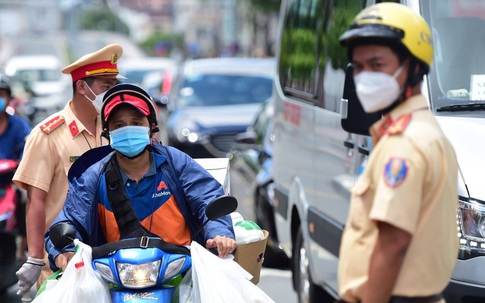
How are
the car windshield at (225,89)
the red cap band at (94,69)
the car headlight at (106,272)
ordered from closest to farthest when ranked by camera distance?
the car headlight at (106,272), the red cap band at (94,69), the car windshield at (225,89)

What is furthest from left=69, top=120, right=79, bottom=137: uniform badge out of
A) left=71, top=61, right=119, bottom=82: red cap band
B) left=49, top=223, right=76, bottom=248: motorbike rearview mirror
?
left=49, top=223, right=76, bottom=248: motorbike rearview mirror

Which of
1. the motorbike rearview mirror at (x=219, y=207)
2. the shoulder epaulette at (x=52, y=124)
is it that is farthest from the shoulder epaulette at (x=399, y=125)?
the shoulder epaulette at (x=52, y=124)

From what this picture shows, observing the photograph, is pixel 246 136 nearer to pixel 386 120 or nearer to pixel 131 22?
pixel 386 120

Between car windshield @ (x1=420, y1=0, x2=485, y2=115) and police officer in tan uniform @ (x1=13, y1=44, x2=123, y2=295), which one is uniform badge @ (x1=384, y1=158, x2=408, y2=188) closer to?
police officer in tan uniform @ (x1=13, y1=44, x2=123, y2=295)

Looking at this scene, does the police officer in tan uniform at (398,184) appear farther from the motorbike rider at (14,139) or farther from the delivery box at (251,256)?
the motorbike rider at (14,139)

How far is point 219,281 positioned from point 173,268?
239 millimetres

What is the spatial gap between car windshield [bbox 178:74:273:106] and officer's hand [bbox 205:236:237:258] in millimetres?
12543

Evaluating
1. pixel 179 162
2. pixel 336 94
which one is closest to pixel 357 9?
pixel 336 94

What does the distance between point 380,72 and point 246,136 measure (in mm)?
9435

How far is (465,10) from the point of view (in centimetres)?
645

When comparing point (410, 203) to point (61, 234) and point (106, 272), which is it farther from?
point (61, 234)

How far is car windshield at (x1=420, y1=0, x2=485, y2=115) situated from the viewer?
6.05m

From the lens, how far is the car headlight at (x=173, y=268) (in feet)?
15.0

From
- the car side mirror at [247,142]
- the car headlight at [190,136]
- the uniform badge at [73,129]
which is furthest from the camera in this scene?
the car headlight at [190,136]
